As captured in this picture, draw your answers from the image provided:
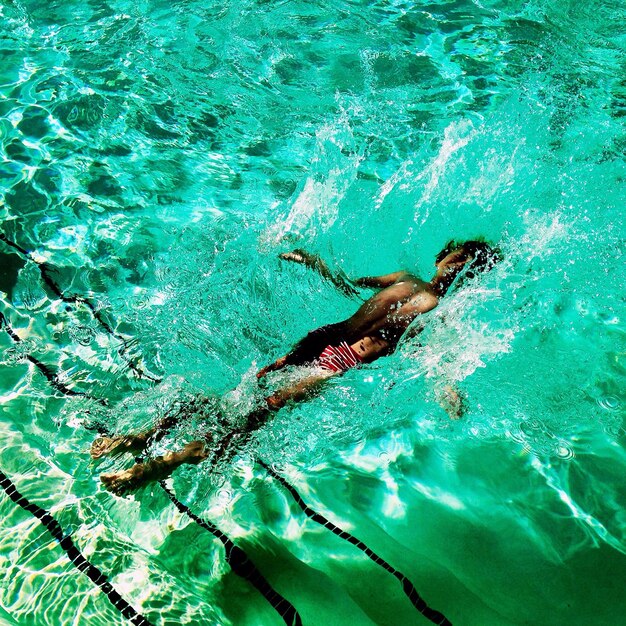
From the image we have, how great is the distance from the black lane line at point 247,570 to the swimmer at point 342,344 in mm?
303

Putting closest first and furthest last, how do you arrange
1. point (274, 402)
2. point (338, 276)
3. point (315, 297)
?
point (274, 402)
point (315, 297)
point (338, 276)

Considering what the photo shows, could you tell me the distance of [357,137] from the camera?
6340 mm

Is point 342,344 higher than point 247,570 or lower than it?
higher

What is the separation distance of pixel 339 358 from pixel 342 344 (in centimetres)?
11

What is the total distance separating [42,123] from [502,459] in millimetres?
5533

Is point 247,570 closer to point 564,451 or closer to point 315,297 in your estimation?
point 564,451

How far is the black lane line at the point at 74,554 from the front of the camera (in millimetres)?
2848

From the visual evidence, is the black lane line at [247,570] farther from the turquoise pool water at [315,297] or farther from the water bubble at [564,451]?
the water bubble at [564,451]

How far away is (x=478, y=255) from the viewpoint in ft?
14.8

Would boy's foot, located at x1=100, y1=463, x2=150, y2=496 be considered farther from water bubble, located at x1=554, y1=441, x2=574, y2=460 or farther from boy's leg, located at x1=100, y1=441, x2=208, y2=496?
water bubble, located at x1=554, y1=441, x2=574, y2=460

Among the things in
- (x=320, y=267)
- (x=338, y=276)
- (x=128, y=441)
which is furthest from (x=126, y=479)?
(x=338, y=276)

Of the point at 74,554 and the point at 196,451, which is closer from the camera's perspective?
the point at 74,554

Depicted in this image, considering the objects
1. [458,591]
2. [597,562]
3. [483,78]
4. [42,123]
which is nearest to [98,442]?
[458,591]

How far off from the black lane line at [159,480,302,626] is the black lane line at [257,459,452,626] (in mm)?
442
